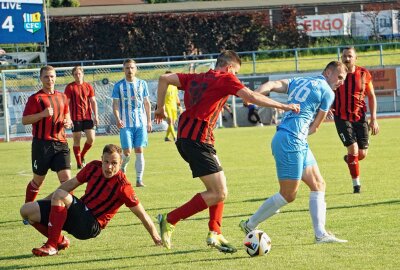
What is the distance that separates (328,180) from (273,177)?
1.10 meters

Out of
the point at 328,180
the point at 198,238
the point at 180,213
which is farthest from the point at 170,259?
the point at 328,180

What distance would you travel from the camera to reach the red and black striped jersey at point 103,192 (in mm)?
8602

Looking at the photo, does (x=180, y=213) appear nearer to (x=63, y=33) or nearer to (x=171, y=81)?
(x=171, y=81)

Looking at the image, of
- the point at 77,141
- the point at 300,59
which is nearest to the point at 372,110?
the point at 77,141

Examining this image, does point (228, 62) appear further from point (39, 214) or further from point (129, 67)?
point (129, 67)

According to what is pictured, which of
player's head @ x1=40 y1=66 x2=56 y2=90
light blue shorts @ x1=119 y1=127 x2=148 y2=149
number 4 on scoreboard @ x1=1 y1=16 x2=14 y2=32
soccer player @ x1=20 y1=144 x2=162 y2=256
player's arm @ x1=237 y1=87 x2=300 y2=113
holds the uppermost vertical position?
number 4 on scoreboard @ x1=1 y1=16 x2=14 y2=32


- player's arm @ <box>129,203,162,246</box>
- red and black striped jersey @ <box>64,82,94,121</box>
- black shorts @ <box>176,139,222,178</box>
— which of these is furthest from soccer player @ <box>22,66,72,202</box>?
red and black striped jersey @ <box>64,82,94,121</box>

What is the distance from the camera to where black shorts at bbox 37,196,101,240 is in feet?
28.2

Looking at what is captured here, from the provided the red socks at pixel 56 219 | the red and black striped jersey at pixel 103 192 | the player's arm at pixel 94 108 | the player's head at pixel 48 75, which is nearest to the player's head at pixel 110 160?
the red and black striped jersey at pixel 103 192

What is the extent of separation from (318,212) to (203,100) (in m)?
1.57

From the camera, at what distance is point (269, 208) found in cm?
891

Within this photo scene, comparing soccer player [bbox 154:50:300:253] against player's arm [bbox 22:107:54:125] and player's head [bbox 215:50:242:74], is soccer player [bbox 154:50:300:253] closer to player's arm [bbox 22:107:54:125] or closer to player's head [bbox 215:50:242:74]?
player's head [bbox 215:50:242:74]

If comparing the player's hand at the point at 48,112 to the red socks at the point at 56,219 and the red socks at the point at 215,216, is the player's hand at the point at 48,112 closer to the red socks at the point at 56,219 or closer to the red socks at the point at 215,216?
the red socks at the point at 56,219

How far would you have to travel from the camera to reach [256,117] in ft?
111
